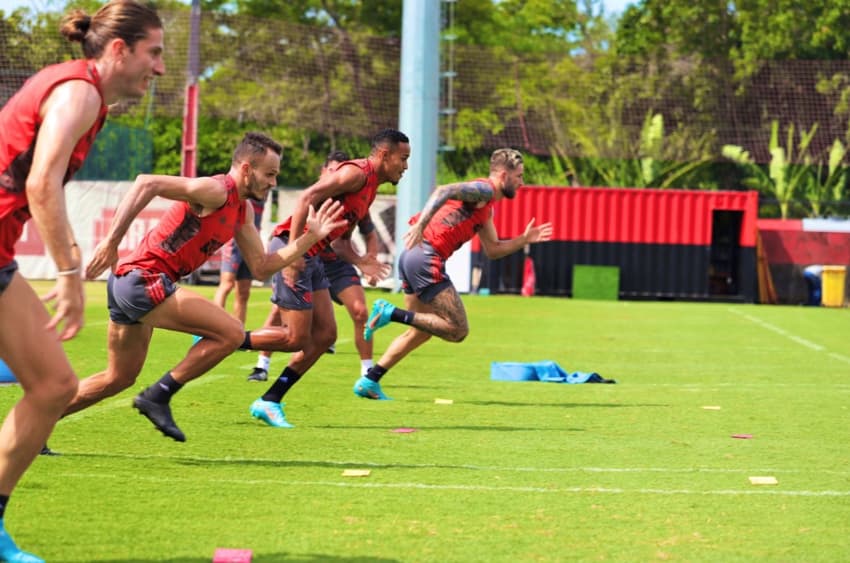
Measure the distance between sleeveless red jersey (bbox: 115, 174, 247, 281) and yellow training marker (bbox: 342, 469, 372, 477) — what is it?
1.41m

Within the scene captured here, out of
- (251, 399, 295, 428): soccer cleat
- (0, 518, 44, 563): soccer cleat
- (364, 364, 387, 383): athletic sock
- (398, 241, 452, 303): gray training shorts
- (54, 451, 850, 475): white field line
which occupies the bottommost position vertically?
(364, 364, 387, 383): athletic sock

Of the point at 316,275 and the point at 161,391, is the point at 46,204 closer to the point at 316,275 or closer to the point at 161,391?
the point at 161,391

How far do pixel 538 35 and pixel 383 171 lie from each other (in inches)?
2341

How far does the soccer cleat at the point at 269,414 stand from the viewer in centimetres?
927

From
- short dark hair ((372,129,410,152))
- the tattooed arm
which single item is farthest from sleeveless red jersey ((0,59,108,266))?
the tattooed arm

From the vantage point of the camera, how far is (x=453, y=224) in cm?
1166

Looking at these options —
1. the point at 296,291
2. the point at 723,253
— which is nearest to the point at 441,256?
the point at 296,291

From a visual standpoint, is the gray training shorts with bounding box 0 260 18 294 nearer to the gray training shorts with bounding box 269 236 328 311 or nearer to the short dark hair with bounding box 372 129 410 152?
the gray training shorts with bounding box 269 236 328 311

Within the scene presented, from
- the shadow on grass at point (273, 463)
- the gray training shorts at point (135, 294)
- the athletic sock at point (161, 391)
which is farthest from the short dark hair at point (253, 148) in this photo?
the shadow on grass at point (273, 463)

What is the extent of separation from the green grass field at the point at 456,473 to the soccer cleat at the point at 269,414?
8 cm

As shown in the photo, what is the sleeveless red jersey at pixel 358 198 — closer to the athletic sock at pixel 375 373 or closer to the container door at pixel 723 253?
the athletic sock at pixel 375 373

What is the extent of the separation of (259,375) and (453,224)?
2214 millimetres

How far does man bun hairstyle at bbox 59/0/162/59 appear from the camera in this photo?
200 inches

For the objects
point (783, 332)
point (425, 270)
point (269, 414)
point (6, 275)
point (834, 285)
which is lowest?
point (834, 285)
